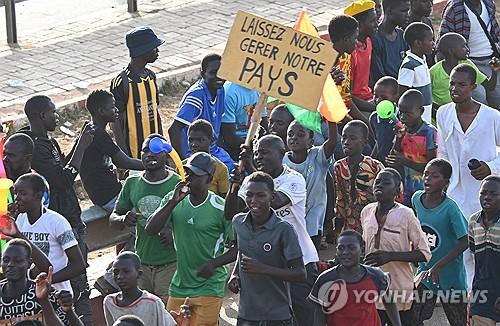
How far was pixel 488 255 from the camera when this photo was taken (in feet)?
31.5

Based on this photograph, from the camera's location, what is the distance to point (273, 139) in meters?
9.95

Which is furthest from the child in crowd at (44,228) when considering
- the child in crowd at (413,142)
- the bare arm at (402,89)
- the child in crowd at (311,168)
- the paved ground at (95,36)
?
the paved ground at (95,36)

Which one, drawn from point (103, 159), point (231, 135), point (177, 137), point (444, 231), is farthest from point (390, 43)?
point (444, 231)

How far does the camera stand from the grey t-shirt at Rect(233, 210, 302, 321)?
928 cm

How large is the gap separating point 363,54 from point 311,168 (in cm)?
246

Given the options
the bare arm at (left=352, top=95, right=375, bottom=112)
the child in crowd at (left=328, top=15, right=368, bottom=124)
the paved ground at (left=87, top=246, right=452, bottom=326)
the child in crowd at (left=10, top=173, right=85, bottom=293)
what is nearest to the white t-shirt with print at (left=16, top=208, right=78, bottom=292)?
the child in crowd at (left=10, top=173, right=85, bottom=293)

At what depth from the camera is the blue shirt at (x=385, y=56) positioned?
13414 millimetres

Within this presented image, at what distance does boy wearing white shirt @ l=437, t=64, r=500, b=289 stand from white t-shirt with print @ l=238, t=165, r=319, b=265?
1677mm

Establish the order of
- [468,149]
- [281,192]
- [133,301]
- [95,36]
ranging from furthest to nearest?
[95,36] → [468,149] → [281,192] → [133,301]

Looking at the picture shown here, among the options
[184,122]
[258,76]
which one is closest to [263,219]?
[258,76]

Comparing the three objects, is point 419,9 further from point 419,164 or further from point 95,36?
point 95,36

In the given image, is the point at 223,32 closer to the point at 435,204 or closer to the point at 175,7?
the point at 175,7

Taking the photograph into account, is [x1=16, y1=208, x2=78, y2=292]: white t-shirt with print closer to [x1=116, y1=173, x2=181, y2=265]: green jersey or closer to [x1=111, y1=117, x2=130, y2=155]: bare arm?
[x1=116, y1=173, x2=181, y2=265]: green jersey

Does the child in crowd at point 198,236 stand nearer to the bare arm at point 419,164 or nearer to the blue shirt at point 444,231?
the blue shirt at point 444,231
